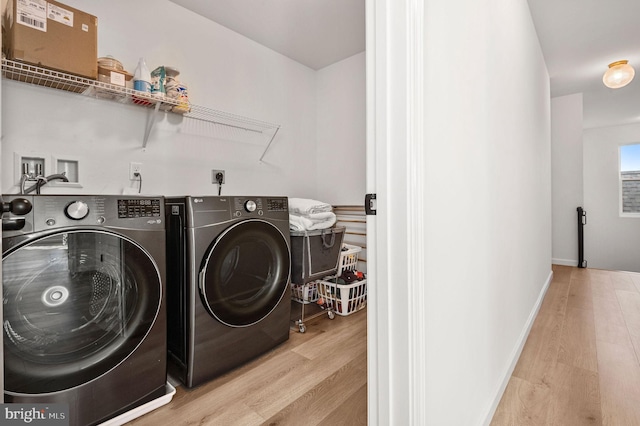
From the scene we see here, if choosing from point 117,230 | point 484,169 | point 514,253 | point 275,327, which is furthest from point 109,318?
point 514,253

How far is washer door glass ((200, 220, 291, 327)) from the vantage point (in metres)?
1.58

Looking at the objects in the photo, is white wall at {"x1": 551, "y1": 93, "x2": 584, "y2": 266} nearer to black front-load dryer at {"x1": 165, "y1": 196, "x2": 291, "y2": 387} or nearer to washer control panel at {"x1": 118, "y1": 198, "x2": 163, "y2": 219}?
black front-load dryer at {"x1": 165, "y1": 196, "x2": 291, "y2": 387}

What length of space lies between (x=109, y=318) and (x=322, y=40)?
241 centimetres

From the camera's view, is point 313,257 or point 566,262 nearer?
Answer: point 313,257

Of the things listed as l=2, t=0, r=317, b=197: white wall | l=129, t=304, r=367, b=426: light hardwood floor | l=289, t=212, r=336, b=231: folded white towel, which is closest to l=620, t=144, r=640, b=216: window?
l=2, t=0, r=317, b=197: white wall

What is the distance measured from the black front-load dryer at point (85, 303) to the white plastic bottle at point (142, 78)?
2.37ft

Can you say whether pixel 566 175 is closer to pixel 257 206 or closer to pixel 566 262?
pixel 566 262

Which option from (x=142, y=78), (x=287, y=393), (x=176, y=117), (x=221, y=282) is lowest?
(x=287, y=393)

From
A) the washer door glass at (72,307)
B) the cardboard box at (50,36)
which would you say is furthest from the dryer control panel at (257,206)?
the cardboard box at (50,36)

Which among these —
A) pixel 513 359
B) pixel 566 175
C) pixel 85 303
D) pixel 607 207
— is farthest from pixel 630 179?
pixel 85 303

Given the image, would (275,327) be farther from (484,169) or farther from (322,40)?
(322,40)

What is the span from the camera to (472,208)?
1.16 metres

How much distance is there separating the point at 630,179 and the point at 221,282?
7.03 meters

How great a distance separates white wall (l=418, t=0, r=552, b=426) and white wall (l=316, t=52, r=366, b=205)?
1.23 metres
